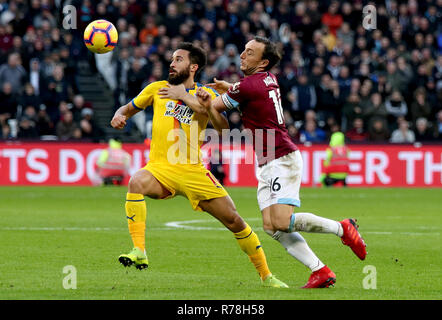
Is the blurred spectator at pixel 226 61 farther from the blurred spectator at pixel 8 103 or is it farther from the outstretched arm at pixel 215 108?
the outstretched arm at pixel 215 108

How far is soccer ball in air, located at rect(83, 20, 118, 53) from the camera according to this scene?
1041cm

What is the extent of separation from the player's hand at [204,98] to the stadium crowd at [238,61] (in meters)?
15.3

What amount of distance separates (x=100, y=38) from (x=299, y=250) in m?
3.81

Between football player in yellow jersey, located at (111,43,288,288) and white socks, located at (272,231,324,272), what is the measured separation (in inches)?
11.0

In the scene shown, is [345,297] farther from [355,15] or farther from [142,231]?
[355,15]

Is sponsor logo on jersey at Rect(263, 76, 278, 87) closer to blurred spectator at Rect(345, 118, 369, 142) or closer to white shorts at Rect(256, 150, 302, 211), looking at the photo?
white shorts at Rect(256, 150, 302, 211)

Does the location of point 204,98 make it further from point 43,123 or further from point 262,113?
point 43,123

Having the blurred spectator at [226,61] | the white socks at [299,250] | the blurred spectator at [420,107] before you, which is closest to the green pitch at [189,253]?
the white socks at [299,250]

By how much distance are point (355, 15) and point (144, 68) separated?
24.1 ft

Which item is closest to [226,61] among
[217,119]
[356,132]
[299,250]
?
[356,132]

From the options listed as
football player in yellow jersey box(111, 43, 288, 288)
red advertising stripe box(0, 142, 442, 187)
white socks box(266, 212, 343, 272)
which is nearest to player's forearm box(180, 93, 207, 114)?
football player in yellow jersey box(111, 43, 288, 288)

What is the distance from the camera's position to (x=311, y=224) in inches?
315

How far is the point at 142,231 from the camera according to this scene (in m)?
8.45
